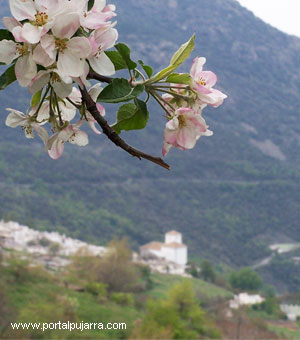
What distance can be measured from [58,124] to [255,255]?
94.0 ft

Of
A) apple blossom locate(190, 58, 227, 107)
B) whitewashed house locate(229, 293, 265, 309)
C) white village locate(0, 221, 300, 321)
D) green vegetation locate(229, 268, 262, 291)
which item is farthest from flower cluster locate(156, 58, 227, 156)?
green vegetation locate(229, 268, 262, 291)

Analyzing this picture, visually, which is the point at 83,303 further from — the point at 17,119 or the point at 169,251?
the point at 17,119

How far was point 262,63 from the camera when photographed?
41844 millimetres

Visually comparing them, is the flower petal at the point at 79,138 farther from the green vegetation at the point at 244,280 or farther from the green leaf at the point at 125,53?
the green vegetation at the point at 244,280

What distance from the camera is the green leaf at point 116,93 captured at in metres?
0.37

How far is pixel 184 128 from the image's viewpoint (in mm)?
399

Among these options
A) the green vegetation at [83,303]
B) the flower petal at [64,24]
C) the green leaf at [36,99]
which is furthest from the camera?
the green vegetation at [83,303]

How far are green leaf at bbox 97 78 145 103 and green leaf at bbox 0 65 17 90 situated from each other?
0.05 m

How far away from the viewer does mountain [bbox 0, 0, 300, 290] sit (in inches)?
1097

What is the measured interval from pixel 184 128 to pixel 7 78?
0.12 m

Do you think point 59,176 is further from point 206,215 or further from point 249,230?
point 249,230

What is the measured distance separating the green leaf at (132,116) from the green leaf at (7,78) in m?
0.08

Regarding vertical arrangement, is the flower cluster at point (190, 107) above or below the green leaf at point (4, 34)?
below

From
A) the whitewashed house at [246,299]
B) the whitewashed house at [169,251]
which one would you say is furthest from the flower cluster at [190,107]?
the whitewashed house at [169,251]
